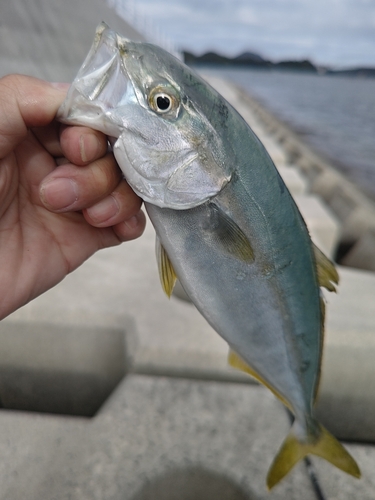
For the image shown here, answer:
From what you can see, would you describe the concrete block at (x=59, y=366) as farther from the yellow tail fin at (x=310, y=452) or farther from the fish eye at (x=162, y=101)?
the fish eye at (x=162, y=101)

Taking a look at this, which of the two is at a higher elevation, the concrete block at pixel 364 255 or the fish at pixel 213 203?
the fish at pixel 213 203

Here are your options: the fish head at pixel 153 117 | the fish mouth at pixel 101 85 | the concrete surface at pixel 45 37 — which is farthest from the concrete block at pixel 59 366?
the concrete surface at pixel 45 37

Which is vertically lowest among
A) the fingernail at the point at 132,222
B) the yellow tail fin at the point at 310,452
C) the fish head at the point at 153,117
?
the yellow tail fin at the point at 310,452

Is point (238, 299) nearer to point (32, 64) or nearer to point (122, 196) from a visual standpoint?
point (122, 196)

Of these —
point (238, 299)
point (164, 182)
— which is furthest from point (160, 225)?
point (238, 299)

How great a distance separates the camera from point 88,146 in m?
1.35

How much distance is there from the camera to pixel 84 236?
184 cm

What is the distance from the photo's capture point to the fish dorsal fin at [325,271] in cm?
156

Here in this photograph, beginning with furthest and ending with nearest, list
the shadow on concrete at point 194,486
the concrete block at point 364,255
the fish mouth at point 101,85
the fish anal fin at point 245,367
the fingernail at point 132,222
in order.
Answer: the concrete block at point 364,255, the shadow on concrete at point 194,486, the fingernail at point 132,222, the fish anal fin at point 245,367, the fish mouth at point 101,85

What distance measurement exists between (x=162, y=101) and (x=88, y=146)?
29 centimetres

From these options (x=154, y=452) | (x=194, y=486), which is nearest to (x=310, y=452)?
(x=194, y=486)

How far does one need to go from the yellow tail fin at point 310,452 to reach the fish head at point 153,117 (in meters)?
1.15

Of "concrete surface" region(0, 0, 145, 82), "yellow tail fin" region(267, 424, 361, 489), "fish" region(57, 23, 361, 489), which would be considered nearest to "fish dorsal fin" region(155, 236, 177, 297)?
"fish" region(57, 23, 361, 489)

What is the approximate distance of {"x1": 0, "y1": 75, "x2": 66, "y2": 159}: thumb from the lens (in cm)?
136
